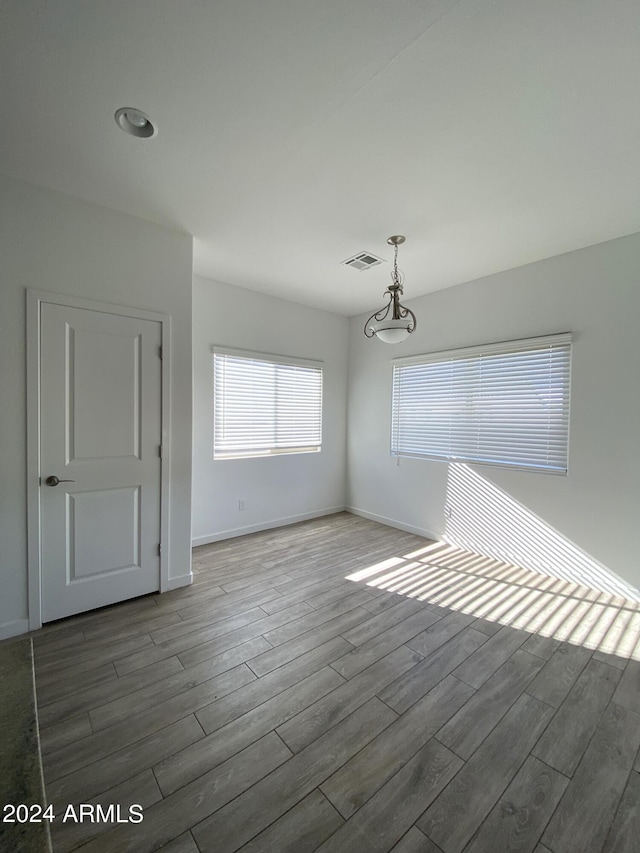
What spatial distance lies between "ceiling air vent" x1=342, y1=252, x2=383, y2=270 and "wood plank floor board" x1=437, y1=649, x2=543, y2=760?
10.5ft

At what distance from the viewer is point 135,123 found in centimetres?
180

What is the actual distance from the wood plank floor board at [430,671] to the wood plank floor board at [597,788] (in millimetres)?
640

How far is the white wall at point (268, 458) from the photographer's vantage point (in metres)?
3.77

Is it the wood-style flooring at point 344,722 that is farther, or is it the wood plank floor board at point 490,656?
the wood plank floor board at point 490,656

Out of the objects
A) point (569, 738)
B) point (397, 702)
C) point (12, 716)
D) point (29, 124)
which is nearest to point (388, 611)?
point (397, 702)

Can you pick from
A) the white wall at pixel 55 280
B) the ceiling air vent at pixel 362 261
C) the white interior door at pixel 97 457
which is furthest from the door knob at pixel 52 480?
the ceiling air vent at pixel 362 261

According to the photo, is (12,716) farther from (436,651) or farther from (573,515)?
(573,515)

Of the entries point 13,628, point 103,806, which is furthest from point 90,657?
point 103,806

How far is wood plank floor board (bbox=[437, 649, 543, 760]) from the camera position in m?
1.58

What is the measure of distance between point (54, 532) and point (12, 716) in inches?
78.0

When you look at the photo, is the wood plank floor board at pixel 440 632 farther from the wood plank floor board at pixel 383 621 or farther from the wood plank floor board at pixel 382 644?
the wood plank floor board at pixel 383 621

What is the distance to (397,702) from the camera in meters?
1.78

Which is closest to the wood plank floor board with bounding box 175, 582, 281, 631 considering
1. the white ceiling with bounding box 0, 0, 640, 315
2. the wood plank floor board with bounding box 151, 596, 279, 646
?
the wood plank floor board with bounding box 151, 596, 279, 646

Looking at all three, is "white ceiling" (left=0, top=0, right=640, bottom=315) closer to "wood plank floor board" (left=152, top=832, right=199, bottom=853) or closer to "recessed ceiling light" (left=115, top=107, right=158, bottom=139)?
"recessed ceiling light" (left=115, top=107, right=158, bottom=139)
